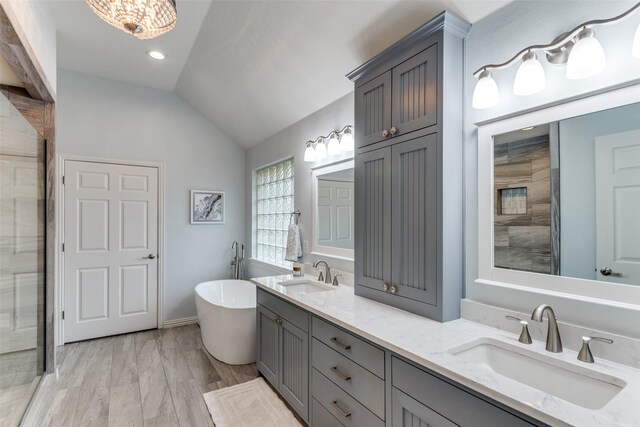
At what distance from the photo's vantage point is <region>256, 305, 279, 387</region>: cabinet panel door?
7.62 feet

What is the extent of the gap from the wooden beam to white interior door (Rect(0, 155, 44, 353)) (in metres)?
0.50

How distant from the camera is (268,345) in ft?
7.99

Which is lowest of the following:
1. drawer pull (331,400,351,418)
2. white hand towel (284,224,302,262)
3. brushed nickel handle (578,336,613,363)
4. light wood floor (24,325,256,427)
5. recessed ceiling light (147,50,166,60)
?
light wood floor (24,325,256,427)

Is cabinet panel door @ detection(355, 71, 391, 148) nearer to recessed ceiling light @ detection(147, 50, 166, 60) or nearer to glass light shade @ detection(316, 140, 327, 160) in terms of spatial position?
glass light shade @ detection(316, 140, 327, 160)

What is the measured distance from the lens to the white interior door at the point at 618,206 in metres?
1.11

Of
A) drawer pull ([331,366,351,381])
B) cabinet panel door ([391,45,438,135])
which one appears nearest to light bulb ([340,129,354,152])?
cabinet panel door ([391,45,438,135])

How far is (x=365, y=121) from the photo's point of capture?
2031 millimetres

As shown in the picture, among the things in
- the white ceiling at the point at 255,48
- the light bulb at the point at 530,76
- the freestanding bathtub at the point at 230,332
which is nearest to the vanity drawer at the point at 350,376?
the freestanding bathtub at the point at 230,332

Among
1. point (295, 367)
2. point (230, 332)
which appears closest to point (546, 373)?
point (295, 367)

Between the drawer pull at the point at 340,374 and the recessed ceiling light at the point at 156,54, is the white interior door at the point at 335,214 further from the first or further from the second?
the recessed ceiling light at the point at 156,54

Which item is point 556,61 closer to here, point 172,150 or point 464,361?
point 464,361

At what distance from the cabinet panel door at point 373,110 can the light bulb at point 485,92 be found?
491mm

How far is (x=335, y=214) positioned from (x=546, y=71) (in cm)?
176

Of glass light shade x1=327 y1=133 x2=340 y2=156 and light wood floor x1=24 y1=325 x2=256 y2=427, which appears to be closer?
light wood floor x1=24 y1=325 x2=256 y2=427
